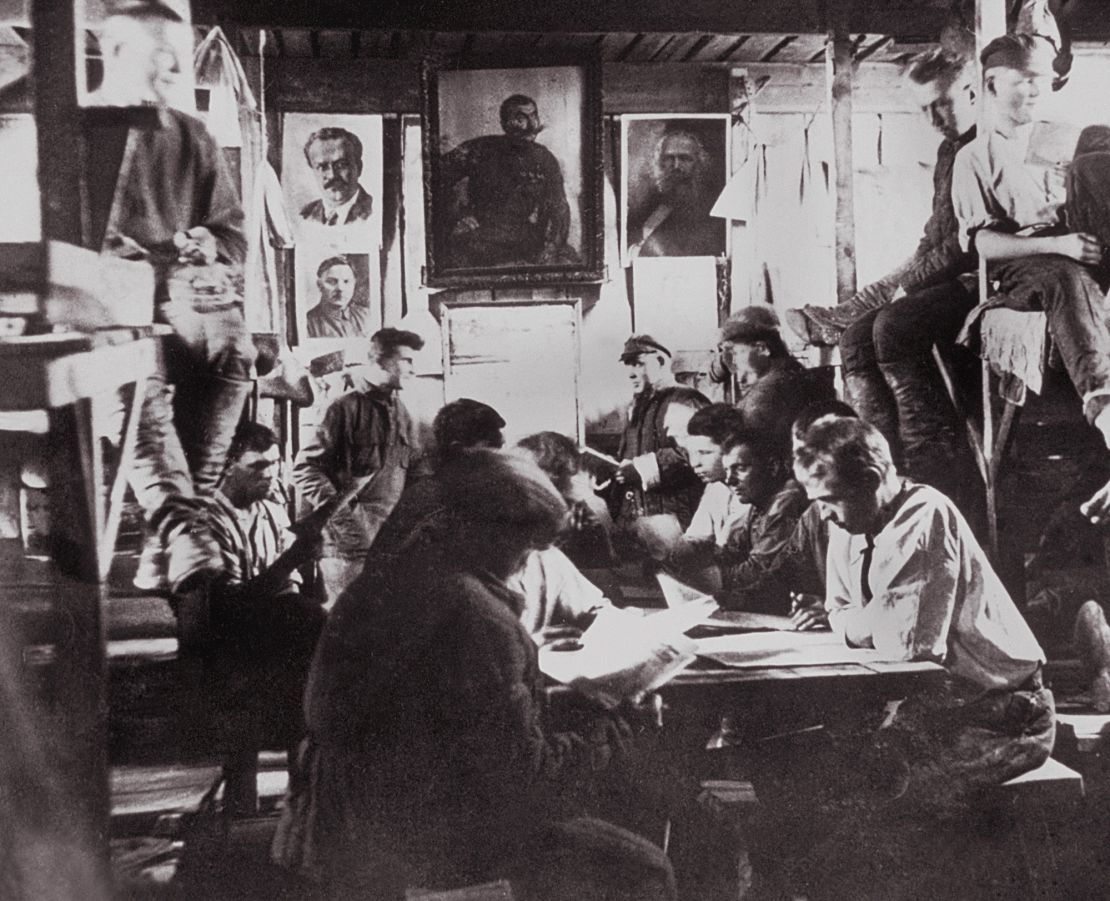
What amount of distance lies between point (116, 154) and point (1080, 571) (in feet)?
10.2

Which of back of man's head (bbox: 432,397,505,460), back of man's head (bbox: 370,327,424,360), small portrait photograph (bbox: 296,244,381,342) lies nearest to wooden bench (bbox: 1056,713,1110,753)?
back of man's head (bbox: 432,397,505,460)

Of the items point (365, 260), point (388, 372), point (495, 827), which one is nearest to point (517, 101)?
point (365, 260)

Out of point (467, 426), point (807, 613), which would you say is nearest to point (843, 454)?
point (807, 613)

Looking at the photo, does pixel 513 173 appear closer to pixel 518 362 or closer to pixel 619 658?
pixel 518 362

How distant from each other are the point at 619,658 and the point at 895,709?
2.76ft

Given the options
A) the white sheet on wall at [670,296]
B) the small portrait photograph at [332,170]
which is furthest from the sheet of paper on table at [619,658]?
the small portrait photograph at [332,170]

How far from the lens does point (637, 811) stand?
3.42 metres

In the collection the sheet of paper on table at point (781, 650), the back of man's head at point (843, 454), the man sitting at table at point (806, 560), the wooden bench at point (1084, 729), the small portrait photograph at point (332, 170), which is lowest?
the wooden bench at point (1084, 729)

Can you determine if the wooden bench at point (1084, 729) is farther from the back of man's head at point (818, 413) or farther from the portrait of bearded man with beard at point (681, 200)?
the portrait of bearded man with beard at point (681, 200)

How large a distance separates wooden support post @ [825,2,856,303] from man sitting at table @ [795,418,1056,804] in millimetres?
477

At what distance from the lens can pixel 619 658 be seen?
3.45 m

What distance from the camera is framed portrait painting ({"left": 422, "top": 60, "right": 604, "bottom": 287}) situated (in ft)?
11.6

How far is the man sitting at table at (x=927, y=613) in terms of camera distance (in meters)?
3.58

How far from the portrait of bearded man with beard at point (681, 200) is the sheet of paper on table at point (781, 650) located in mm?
1149
